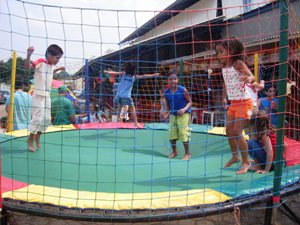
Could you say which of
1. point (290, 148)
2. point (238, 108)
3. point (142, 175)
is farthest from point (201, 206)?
point (290, 148)

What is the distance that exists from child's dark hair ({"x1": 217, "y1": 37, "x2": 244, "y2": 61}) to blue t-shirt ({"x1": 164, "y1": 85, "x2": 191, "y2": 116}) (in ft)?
3.21

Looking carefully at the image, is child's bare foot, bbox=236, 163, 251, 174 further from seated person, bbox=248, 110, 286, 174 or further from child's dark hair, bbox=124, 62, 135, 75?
child's dark hair, bbox=124, 62, 135, 75

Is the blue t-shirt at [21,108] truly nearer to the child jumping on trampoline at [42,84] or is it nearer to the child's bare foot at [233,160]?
the child jumping on trampoline at [42,84]

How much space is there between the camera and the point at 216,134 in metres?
4.95

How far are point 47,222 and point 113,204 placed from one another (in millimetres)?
1021

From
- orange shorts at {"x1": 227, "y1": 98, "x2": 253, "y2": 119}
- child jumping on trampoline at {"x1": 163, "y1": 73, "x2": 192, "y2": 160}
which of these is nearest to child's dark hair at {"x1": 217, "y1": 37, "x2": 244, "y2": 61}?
orange shorts at {"x1": 227, "y1": 98, "x2": 253, "y2": 119}

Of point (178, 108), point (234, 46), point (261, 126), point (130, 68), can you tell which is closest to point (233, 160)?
point (261, 126)

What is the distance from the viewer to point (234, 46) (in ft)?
8.22

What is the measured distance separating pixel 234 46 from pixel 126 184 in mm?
1453

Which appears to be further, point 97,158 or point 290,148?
point 290,148

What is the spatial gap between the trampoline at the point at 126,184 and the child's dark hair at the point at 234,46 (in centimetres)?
104

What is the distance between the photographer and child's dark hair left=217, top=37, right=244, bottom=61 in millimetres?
2494

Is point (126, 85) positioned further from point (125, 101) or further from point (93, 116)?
point (93, 116)

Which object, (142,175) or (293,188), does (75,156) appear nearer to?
(142,175)
